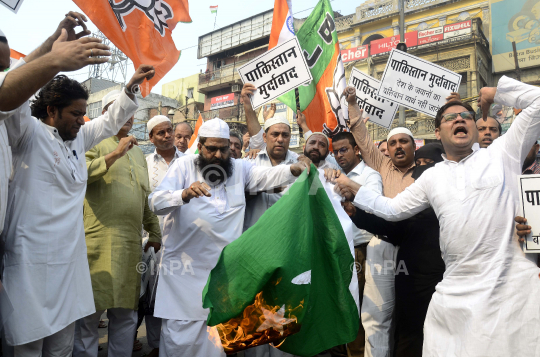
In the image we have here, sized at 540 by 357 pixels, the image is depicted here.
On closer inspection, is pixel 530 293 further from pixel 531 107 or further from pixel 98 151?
pixel 98 151

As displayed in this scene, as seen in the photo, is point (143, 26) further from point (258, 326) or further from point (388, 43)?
point (388, 43)

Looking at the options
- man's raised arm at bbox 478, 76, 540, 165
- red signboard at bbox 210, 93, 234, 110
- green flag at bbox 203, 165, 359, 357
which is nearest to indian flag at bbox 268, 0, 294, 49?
green flag at bbox 203, 165, 359, 357

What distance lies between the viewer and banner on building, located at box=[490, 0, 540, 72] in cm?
2289

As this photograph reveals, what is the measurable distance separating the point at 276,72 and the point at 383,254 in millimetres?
2310

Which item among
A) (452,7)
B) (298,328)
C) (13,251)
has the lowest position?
(298,328)

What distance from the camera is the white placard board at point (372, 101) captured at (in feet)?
18.0

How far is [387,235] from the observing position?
3393 mm

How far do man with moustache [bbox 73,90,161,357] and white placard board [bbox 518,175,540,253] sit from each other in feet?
9.41

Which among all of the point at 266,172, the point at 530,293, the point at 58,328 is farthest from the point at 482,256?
the point at 58,328

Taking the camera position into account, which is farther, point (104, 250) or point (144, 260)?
point (144, 260)

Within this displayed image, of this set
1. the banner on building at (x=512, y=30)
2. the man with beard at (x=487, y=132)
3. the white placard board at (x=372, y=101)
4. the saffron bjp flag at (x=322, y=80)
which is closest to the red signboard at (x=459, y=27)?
the banner on building at (x=512, y=30)

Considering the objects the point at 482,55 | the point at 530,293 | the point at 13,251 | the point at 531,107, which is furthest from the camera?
→ the point at 482,55

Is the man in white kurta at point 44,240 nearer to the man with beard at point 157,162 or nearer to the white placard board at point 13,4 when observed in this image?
the white placard board at point 13,4

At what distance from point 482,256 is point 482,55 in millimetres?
23144
